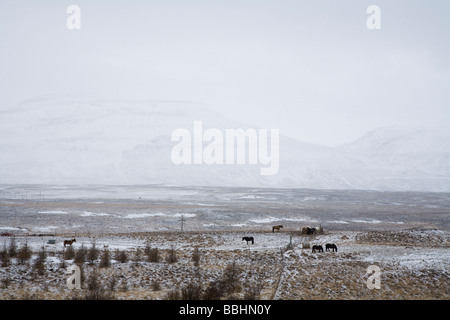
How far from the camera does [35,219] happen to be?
142 ft

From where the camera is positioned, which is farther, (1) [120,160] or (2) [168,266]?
(1) [120,160]

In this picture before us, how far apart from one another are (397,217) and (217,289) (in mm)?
47766

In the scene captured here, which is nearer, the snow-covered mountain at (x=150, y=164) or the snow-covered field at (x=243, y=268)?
the snow-covered field at (x=243, y=268)

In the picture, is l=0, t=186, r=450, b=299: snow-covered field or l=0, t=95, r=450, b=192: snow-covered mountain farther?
l=0, t=95, r=450, b=192: snow-covered mountain

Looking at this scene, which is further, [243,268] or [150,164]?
[150,164]

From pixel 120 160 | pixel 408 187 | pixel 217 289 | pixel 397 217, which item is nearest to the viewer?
pixel 217 289

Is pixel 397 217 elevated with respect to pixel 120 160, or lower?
lower

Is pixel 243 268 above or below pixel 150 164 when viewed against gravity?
below

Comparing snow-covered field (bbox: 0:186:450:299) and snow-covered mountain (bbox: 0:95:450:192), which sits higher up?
snow-covered mountain (bbox: 0:95:450:192)

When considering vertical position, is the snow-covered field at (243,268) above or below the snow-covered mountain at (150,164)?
below
